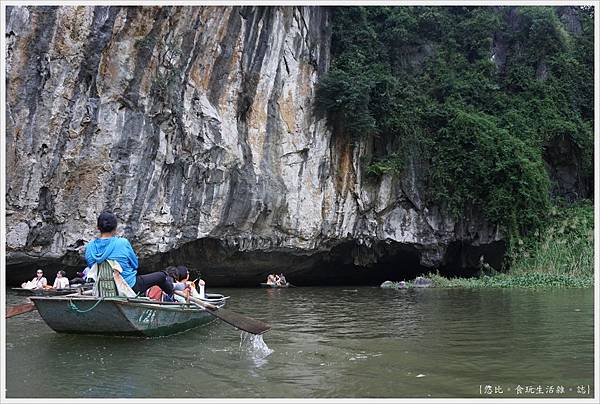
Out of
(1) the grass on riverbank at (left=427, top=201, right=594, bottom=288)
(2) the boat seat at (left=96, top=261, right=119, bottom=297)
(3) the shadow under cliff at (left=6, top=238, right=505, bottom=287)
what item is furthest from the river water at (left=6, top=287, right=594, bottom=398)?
(3) the shadow under cliff at (left=6, top=238, right=505, bottom=287)

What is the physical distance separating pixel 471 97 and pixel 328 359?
54.5 ft

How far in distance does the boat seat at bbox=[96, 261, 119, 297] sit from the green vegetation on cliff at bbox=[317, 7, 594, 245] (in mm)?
11526

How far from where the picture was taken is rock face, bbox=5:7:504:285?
13.4 metres

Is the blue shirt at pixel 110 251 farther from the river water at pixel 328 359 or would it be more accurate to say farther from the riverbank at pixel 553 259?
the riverbank at pixel 553 259

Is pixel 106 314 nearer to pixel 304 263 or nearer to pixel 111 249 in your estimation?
pixel 111 249

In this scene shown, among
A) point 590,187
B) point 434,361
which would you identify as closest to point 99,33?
point 434,361

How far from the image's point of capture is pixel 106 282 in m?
6.41

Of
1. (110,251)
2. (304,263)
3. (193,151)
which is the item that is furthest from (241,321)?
(304,263)

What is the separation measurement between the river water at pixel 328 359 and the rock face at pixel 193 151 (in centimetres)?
543

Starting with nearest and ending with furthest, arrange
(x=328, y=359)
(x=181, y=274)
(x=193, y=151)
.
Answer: (x=328, y=359)
(x=181, y=274)
(x=193, y=151)

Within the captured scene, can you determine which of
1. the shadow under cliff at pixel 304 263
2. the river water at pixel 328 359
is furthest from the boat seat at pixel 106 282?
the shadow under cliff at pixel 304 263

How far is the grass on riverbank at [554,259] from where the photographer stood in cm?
1627

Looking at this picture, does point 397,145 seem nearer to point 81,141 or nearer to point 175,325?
point 81,141

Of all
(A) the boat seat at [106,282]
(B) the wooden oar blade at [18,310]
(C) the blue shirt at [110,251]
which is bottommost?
(B) the wooden oar blade at [18,310]
